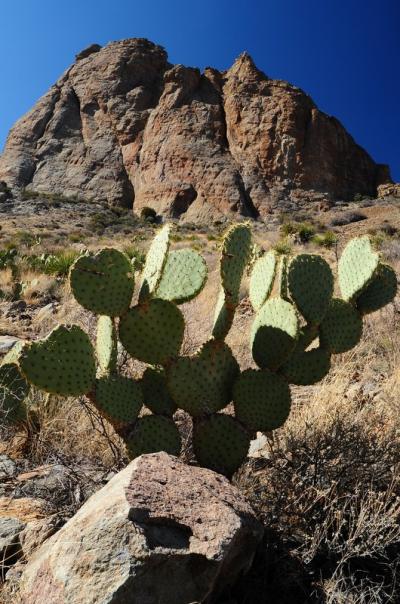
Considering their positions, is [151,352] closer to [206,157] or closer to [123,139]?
[206,157]

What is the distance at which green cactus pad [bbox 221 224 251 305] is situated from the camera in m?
2.48

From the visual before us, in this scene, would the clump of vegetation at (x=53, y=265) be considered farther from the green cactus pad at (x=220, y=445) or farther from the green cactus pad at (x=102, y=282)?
Answer: the green cactus pad at (x=220, y=445)

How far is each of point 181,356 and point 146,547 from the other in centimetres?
117

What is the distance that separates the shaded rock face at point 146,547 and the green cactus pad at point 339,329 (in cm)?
130

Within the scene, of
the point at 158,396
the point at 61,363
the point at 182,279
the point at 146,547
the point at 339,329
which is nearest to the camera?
the point at 146,547

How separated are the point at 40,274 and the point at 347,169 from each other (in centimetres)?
4528

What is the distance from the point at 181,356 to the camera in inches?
101

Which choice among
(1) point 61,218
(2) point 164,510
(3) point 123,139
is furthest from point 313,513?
(3) point 123,139

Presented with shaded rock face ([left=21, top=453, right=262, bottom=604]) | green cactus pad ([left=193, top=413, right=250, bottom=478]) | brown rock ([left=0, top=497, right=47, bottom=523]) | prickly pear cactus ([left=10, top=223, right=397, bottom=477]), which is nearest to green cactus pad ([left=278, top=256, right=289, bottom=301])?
prickly pear cactus ([left=10, top=223, right=397, bottom=477])

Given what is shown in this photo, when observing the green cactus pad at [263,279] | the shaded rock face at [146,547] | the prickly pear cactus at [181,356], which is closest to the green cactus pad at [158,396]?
the prickly pear cactus at [181,356]

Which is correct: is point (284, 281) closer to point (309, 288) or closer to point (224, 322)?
point (309, 288)

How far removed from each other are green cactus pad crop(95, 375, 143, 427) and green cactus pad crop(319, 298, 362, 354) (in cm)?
108

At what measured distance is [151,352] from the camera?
254 centimetres

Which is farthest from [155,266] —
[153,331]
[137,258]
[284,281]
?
[137,258]
